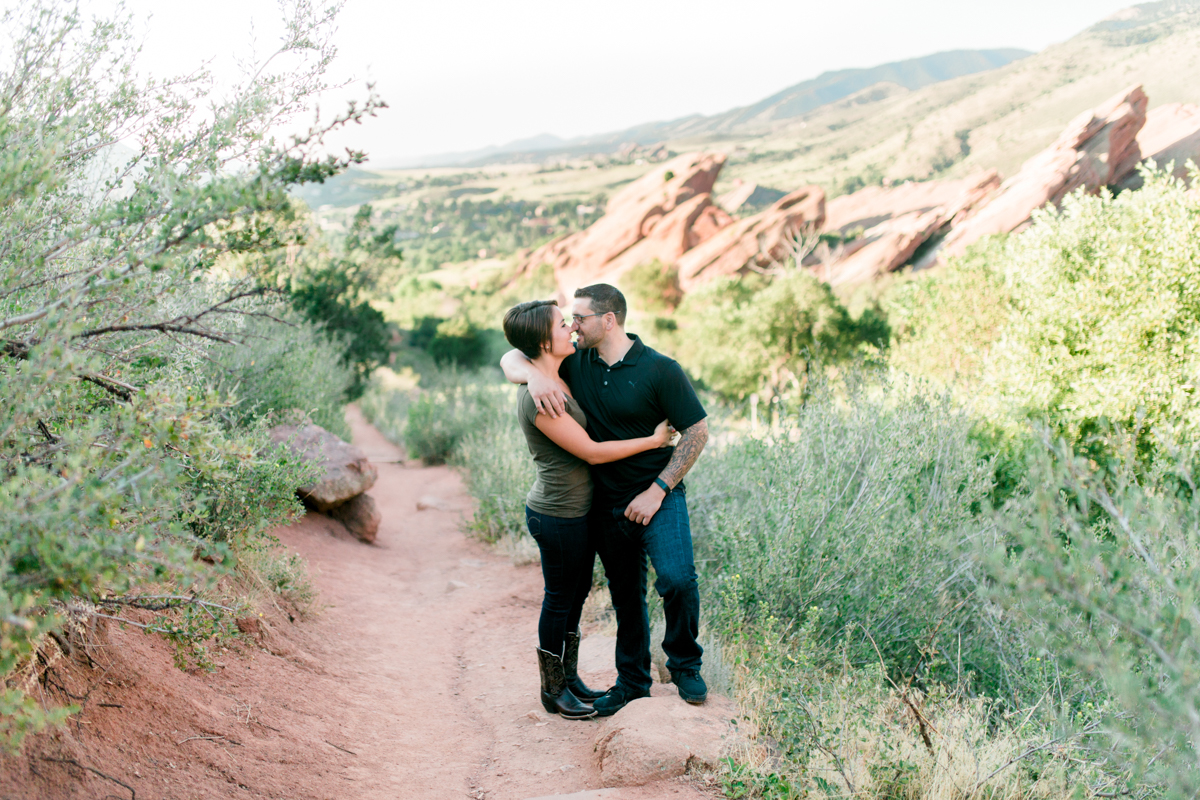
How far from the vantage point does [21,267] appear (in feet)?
7.28

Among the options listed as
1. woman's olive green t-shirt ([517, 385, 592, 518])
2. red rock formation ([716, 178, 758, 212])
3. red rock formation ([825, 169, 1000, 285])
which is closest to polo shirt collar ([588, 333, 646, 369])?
woman's olive green t-shirt ([517, 385, 592, 518])

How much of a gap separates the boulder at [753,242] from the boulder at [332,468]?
36.5 metres

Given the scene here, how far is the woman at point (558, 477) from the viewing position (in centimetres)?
355

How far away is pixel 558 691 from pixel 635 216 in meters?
50.9

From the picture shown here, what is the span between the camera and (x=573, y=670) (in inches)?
161

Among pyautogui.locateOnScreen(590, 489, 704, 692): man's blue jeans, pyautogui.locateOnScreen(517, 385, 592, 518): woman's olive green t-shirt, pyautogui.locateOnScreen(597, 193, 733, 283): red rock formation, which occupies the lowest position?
pyautogui.locateOnScreen(590, 489, 704, 692): man's blue jeans

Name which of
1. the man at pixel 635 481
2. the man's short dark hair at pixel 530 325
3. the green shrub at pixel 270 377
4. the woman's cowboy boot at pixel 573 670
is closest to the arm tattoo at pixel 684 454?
the man at pixel 635 481

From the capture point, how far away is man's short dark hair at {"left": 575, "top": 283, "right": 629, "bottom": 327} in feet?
12.3

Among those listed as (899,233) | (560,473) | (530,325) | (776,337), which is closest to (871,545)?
(560,473)

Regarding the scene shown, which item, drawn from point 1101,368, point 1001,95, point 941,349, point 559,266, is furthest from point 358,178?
point 1101,368

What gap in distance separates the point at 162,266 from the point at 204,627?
1.31 m

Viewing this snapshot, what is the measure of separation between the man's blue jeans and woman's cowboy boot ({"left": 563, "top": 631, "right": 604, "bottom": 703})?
0.86 ft

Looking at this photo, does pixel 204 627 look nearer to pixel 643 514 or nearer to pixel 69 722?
pixel 69 722

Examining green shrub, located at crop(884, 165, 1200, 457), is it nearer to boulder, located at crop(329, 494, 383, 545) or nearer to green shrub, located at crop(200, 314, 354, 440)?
boulder, located at crop(329, 494, 383, 545)
